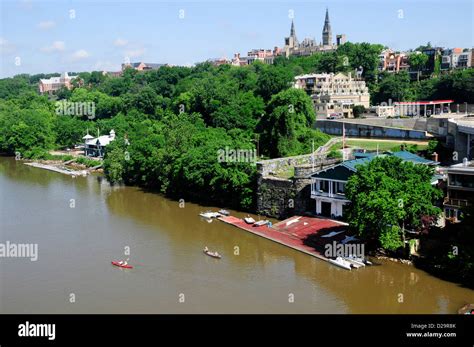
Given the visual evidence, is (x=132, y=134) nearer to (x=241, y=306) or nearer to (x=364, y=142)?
(x=364, y=142)

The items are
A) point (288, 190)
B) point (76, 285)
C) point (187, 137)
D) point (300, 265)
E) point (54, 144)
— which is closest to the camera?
point (76, 285)

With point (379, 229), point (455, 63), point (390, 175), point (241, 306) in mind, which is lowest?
point (241, 306)

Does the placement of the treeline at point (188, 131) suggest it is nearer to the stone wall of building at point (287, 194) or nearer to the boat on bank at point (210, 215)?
the stone wall of building at point (287, 194)

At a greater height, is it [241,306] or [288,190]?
[288,190]

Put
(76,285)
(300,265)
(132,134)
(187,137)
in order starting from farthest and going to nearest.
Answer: (132,134), (187,137), (300,265), (76,285)

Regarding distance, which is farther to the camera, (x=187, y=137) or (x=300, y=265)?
(x=187, y=137)

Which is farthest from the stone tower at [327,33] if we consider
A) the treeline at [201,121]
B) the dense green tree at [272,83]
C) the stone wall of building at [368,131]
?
the stone wall of building at [368,131]

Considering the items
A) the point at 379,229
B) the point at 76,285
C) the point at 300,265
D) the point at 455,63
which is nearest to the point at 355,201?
the point at 379,229
